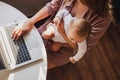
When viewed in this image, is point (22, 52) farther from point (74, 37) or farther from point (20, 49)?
point (74, 37)

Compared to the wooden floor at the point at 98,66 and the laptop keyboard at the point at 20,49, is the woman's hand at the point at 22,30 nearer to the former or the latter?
the laptop keyboard at the point at 20,49

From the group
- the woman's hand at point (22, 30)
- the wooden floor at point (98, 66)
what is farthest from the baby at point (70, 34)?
the wooden floor at point (98, 66)

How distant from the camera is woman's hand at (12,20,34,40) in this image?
1.20m

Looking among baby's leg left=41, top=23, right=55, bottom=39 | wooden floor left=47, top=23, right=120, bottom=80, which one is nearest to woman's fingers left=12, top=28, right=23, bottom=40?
baby's leg left=41, top=23, right=55, bottom=39

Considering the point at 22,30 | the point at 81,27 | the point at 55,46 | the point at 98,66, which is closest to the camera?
the point at 81,27

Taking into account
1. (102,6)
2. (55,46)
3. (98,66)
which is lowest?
(98,66)

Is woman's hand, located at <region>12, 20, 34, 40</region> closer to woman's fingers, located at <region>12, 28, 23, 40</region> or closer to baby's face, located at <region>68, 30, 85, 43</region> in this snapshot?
woman's fingers, located at <region>12, 28, 23, 40</region>

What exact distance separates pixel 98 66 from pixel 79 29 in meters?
0.77

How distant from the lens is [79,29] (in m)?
1.11

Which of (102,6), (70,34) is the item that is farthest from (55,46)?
(102,6)

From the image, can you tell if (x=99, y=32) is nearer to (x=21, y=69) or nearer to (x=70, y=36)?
(x=70, y=36)

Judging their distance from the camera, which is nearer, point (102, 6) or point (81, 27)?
point (102, 6)

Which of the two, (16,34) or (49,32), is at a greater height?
(16,34)

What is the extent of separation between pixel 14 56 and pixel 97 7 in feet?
1.55
